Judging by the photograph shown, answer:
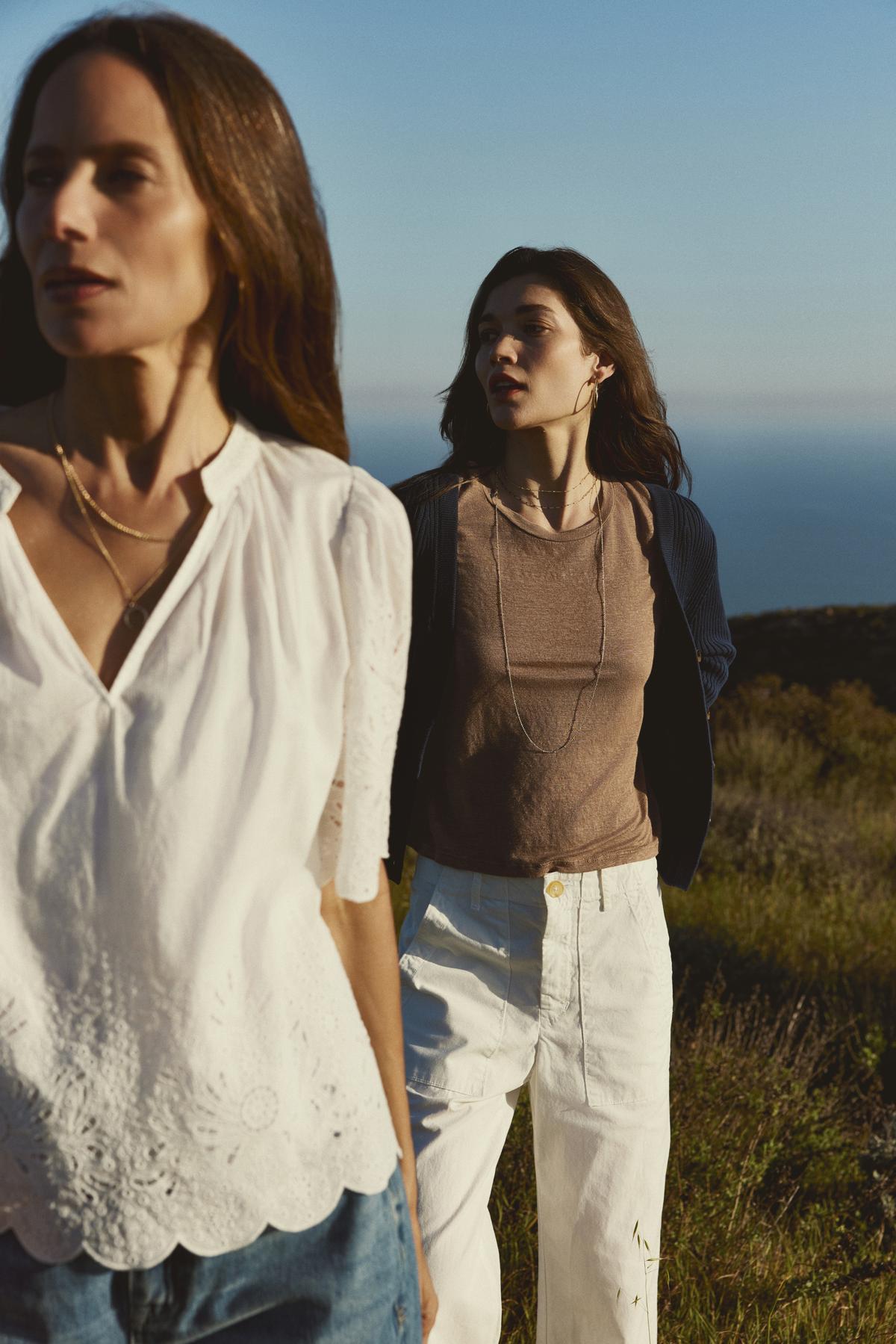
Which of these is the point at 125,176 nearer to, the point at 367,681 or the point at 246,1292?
the point at 367,681

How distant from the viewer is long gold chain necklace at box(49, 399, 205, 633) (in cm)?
136

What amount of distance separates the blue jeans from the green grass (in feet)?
6.10

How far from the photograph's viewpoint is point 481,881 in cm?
277

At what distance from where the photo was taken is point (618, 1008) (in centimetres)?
278

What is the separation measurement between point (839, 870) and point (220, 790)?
684 cm

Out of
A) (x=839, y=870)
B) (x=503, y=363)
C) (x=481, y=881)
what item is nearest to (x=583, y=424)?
(x=503, y=363)

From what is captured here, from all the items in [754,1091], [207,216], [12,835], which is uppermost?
[207,216]

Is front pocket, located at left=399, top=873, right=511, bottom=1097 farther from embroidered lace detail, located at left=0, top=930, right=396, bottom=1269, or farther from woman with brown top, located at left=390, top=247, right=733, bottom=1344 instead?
embroidered lace detail, located at left=0, top=930, right=396, bottom=1269

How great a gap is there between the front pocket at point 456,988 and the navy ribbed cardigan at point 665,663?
0.22m

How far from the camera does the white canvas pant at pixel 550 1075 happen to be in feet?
8.84

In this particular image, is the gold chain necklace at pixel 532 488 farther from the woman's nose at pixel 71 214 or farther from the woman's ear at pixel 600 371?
the woman's nose at pixel 71 214

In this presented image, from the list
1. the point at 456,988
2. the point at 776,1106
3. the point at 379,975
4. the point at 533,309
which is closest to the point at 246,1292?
the point at 379,975

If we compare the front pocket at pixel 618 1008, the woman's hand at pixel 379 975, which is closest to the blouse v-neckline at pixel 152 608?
the woman's hand at pixel 379 975

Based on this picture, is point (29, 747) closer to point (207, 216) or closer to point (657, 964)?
point (207, 216)
